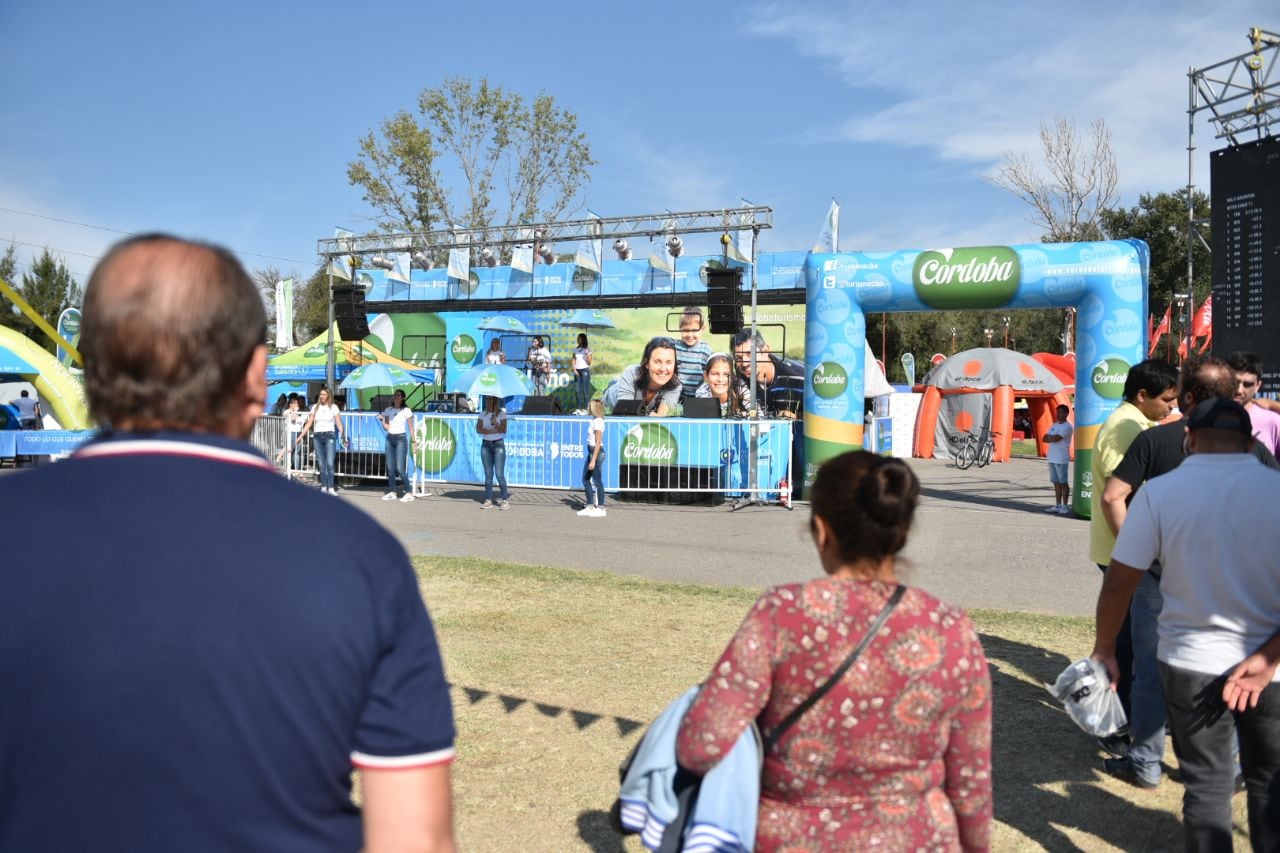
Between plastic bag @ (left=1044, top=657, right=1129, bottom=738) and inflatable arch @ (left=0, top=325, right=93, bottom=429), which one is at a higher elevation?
inflatable arch @ (left=0, top=325, right=93, bottom=429)

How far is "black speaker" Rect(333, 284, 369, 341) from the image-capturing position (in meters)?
21.5

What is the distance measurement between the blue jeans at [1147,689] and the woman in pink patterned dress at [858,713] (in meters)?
2.68

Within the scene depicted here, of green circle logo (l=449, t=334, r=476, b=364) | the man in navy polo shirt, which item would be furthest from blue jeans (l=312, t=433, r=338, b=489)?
green circle logo (l=449, t=334, r=476, b=364)

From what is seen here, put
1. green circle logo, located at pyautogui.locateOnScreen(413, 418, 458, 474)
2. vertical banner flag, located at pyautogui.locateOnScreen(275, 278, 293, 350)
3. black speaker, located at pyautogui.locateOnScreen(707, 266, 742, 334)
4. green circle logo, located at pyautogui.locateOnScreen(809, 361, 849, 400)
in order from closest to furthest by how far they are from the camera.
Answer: green circle logo, located at pyautogui.locateOnScreen(809, 361, 849, 400), black speaker, located at pyautogui.locateOnScreen(707, 266, 742, 334), green circle logo, located at pyautogui.locateOnScreen(413, 418, 458, 474), vertical banner flag, located at pyautogui.locateOnScreen(275, 278, 293, 350)

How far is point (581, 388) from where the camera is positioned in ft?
80.4

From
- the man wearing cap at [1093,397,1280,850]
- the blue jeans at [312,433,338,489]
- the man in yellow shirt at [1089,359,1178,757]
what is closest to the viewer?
the man wearing cap at [1093,397,1280,850]

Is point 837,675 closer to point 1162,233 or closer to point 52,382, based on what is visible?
point 52,382

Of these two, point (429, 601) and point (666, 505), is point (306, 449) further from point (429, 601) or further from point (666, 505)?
point (429, 601)

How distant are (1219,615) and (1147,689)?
1.53 metres

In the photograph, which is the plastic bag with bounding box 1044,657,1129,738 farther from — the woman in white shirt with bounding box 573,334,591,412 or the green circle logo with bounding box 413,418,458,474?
the woman in white shirt with bounding box 573,334,591,412

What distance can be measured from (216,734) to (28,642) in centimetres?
26

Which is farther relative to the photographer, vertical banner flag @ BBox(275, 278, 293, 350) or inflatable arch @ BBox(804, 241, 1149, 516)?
vertical banner flag @ BBox(275, 278, 293, 350)

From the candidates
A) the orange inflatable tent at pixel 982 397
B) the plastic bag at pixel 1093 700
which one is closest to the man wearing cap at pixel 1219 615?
the plastic bag at pixel 1093 700

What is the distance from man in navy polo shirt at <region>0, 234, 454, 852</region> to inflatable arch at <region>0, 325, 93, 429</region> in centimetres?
2154
